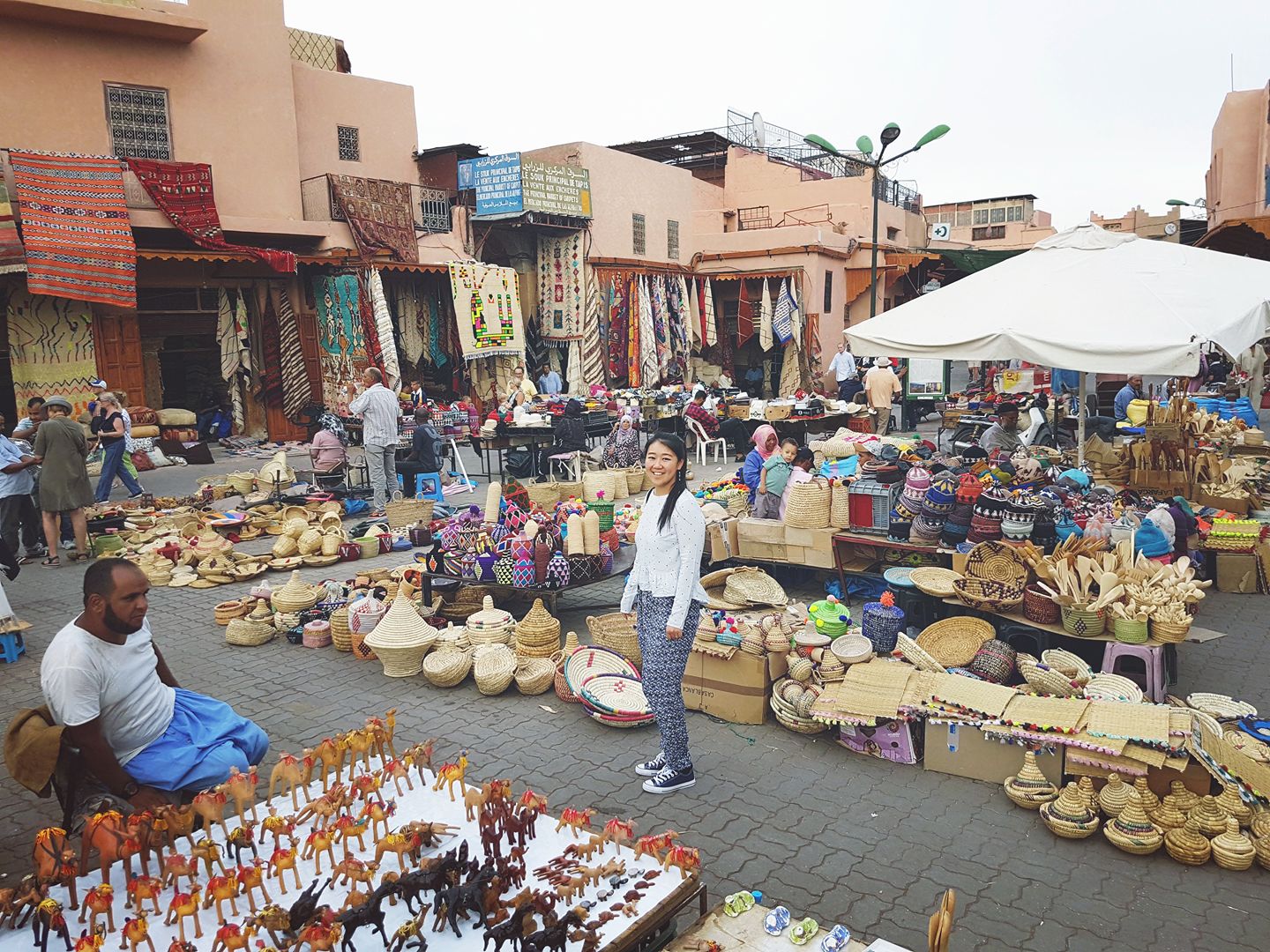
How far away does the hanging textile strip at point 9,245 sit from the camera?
1185cm

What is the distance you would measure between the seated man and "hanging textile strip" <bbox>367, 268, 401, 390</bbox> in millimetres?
12210

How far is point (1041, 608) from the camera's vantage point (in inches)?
194

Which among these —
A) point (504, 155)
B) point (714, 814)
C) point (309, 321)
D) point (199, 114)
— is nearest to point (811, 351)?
point (504, 155)

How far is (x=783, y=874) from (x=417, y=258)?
48.5 ft

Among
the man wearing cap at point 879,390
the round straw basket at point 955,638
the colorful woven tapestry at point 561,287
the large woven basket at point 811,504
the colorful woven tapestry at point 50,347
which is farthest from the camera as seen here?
the colorful woven tapestry at point 561,287

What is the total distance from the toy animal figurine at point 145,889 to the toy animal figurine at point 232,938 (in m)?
0.33

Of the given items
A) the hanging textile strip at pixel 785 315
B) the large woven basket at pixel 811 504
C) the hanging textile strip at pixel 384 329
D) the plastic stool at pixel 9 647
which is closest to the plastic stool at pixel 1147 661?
the large woven basket at pixel 811 504

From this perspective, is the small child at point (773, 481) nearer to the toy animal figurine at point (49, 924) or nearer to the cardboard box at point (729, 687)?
the cardboard box at point (729, 687)

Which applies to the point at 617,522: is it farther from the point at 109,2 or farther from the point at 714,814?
the point at 109,2

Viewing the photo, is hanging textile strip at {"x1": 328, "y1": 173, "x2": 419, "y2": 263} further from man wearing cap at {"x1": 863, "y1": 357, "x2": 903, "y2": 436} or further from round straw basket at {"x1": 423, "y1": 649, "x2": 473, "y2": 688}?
round straw basket at {"x1": 423, "y1": 649, "x2": 473, "y2": 688}

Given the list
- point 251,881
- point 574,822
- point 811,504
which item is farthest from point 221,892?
point 811,504

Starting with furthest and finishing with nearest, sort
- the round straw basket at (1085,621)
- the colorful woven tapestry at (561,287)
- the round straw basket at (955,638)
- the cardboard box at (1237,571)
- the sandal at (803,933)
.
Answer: the colorful woven tapestry at (561,287) → the cardboard box at (1237,571) → the round straw basket at (955,638) → the round straw basket at (1085,621) → the sandal at (803,933)

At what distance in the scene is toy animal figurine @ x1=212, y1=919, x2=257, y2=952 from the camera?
2.33 meters

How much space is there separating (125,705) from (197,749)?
337 mm
